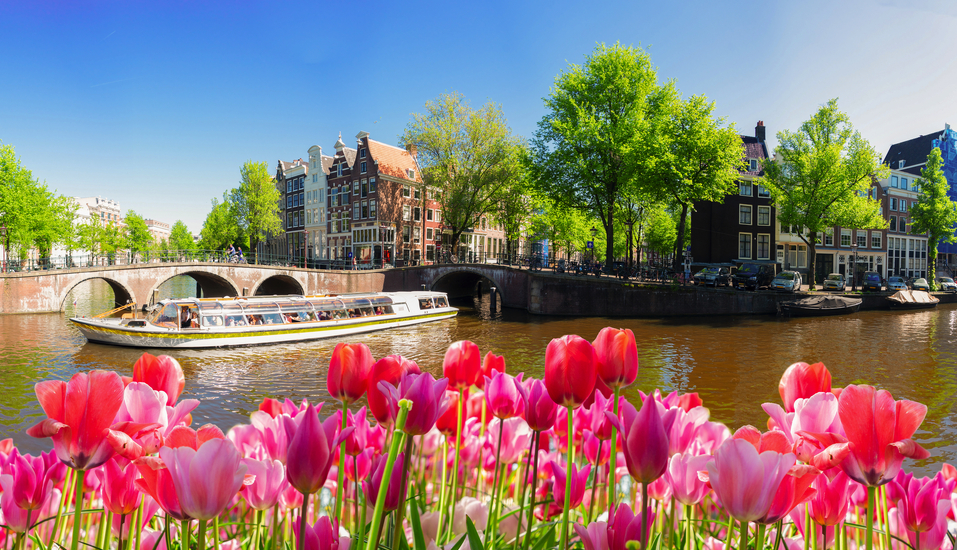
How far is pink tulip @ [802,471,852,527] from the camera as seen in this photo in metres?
0.90

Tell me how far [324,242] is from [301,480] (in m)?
58.0

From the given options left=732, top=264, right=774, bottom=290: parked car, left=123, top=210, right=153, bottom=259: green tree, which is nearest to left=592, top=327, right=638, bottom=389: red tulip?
left=732, top=264, right=774, bottom=290: parked car

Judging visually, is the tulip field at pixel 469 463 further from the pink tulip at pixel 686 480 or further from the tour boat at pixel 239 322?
the tour boat at pixel 239 322

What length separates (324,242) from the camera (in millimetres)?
56344

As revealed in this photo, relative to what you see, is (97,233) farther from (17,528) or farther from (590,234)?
(17,528)

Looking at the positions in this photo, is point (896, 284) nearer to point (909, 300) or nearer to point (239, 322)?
point (909, 300)

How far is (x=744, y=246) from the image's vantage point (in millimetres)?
41750

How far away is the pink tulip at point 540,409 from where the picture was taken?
99 cm

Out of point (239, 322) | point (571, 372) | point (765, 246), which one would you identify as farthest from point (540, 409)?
point (765, 246)

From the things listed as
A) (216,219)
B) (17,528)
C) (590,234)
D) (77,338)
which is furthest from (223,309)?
(216,219)

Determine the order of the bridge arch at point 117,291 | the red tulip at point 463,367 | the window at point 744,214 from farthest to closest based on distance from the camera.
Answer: the window at point 744,214
the bridge arch at point 117,291
the red tulip at point 463,367

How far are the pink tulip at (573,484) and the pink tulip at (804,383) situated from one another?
441 mm

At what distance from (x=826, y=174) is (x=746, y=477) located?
1517 inches

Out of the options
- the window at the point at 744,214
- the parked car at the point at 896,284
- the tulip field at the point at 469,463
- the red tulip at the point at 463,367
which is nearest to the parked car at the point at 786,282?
the window at the point at 744,214
